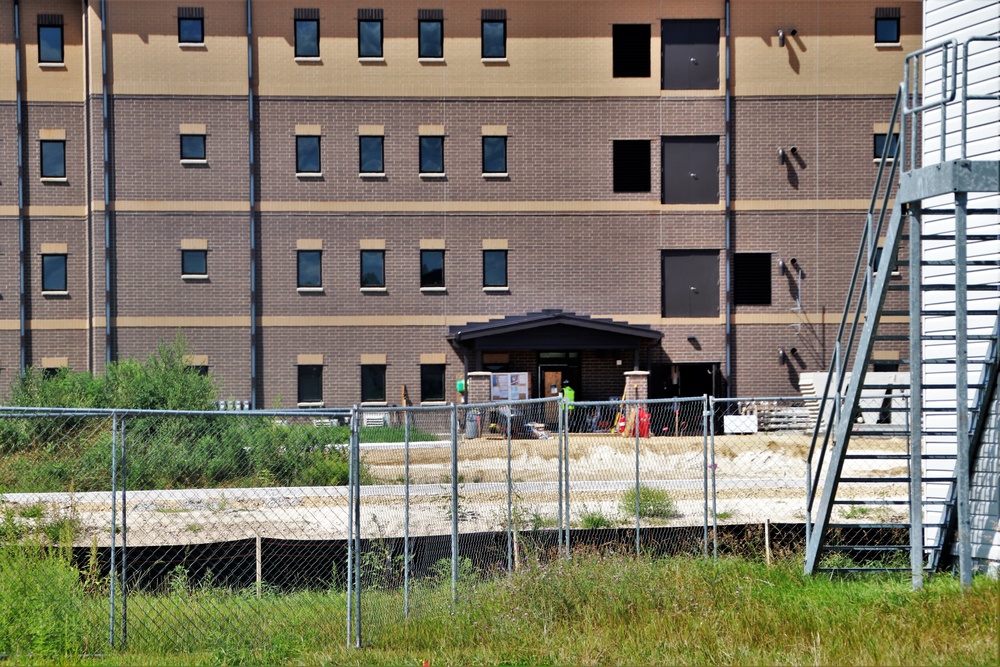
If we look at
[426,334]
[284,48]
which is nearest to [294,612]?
[426,334]

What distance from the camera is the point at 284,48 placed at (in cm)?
3559

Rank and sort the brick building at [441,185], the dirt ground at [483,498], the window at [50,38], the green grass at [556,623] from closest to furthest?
the green grass at [556,623]
the dirt ground at [483,498]
the brick building at [441,185]
the window at [50,38]

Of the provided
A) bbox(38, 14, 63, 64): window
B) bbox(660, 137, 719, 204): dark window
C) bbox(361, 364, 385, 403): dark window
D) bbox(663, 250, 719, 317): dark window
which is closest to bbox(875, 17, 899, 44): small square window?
bbox(660, 137, 719, 204): dark window

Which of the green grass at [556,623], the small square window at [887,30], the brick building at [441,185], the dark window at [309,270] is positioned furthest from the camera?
the small square window at [887,30]

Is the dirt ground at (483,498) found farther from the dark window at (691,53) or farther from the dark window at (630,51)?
the dark window at (630,51)

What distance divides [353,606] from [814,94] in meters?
30.5

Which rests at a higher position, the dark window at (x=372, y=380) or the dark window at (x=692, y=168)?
the dark window at (x=692, y=168)

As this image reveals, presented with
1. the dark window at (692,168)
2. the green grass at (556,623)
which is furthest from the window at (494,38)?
the green grass at (556,623)

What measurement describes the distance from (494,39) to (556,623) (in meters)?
29.4

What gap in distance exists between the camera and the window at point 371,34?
35938mm

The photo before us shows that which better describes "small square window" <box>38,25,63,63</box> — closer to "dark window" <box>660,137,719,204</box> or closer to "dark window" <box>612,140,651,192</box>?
"dark window" <box>612,140,651,192</box>

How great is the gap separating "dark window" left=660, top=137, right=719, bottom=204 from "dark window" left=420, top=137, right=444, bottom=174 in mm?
7847

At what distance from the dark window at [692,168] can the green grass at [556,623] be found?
1035 inches

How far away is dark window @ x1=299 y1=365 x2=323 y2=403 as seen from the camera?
118 ft
